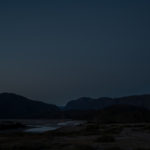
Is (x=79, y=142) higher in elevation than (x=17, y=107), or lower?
lower

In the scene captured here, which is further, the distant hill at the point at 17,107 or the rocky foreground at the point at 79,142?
the distant hill at the point at 17,107

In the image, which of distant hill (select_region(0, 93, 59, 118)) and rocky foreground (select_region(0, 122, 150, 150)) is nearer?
rocky foreground (select_region(0, 122, 150, 150))

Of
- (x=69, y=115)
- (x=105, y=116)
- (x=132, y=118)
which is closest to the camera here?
(x=132, y=118)

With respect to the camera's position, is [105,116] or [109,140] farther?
[105,116]

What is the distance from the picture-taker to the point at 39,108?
637 feet

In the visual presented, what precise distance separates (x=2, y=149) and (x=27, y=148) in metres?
1.87

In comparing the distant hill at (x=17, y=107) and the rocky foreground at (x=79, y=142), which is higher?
the distant hill at (x=17, y=107)

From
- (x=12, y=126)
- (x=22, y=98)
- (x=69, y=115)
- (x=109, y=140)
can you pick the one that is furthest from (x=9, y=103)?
(x=109, y=140)

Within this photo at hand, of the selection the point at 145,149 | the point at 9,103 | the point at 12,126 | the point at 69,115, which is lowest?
the point at 145,149

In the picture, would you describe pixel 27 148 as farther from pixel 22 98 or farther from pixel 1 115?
pixel 22 98

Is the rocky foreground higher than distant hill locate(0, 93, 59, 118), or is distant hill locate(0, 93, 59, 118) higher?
distant hill locate(0, 93, 59, 118)

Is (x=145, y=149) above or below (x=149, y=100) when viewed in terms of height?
below

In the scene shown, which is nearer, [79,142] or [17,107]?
[79,142]

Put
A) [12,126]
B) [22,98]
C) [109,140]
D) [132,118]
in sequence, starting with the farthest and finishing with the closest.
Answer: [22,98] → [132,118] → [12,126] → [109,140]
